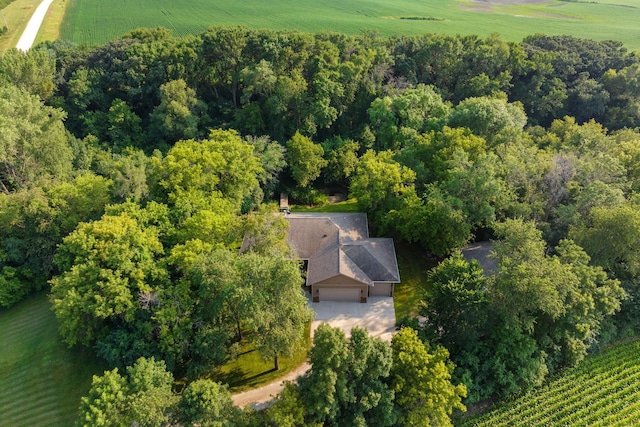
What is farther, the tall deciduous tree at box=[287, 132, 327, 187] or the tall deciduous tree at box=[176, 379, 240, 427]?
the tall deciduous tree at box=[287, 132, 327, 187]

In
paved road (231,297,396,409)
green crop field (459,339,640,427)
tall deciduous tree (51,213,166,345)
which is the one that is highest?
tall deciduous tree (51,213,166,345)

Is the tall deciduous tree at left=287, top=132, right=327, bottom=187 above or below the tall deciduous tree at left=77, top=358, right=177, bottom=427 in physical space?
above

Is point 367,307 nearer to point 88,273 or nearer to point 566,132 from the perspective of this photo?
point 88,273

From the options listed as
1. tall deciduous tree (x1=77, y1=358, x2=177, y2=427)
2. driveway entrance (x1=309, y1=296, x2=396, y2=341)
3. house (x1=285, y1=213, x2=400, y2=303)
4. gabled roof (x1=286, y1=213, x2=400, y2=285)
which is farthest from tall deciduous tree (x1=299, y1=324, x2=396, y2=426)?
gabled roof (x1=286, y1=213, x2=400, y2=285)

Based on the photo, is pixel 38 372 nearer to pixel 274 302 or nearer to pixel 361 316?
pixel 274 302

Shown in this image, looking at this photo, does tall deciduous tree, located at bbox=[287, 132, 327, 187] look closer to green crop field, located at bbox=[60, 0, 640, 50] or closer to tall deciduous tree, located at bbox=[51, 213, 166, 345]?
tall deciduous tree, located at bbox=[51, 213, 166, 345]

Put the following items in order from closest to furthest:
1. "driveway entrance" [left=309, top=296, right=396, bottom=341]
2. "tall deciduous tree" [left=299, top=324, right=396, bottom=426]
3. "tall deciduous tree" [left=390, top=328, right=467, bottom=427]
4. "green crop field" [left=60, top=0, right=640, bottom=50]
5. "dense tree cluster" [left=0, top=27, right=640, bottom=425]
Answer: "tall deciduous tree" [left=299, top=324, right=396, bottom=426] < "tall deciduous tree" [left=390, top=328, right=467, bottom=427] < "dense tree cluster" [left=0, top=27, right=640, bottom=425] < "driveway entrance" [left=309, top=296, right=396, bottom=341] < "green crop field" [left=60, top=0, right=640, bottom=50]

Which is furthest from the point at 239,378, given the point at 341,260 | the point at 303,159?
the point at 303,159

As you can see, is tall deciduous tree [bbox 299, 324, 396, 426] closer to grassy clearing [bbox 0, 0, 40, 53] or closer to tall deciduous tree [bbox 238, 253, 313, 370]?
tall deciduous tree [bbox 238, 253, 313, 370]

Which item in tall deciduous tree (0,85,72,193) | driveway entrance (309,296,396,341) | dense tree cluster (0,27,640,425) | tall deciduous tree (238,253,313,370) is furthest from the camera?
tall deciduous tree (0,85,72,193)
